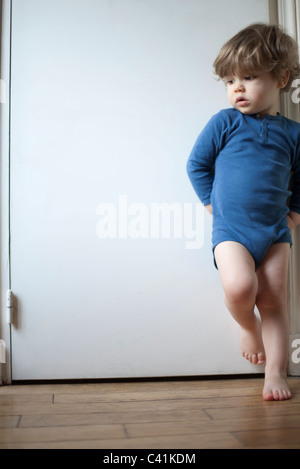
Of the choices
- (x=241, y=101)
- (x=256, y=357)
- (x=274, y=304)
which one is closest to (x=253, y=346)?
(x=256, y=357)

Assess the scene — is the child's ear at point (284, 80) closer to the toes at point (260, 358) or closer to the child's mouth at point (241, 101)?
the child's mouth at point (241, 101)

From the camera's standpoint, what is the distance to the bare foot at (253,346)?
128cm

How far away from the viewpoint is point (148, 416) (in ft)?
3.13

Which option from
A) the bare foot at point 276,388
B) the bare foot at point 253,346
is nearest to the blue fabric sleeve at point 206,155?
the bare foot at point 253,346

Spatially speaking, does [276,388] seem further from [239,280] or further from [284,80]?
[284,80]

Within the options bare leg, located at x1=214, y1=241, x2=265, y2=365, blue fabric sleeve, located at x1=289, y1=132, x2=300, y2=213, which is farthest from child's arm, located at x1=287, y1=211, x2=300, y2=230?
bare leg, located at x1=214, y1=241, x2=265, y2=365

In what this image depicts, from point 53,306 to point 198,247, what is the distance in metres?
0.43

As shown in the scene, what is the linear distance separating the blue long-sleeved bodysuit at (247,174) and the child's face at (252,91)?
1.1 inches

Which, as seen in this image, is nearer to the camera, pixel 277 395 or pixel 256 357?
pixel 277 395

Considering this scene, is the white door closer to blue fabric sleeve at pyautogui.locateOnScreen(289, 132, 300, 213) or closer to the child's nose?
the child's nose

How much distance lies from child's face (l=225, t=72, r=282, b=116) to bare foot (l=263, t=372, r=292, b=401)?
676 mm

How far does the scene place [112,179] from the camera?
4.27ft

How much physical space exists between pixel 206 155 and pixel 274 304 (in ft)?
1.40

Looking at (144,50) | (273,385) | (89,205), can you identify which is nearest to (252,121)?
(144,50)
